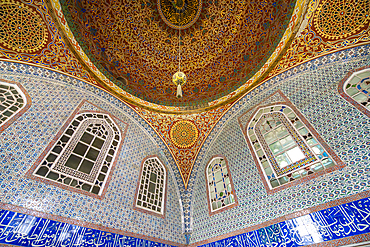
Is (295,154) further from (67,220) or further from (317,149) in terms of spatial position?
(67,220)

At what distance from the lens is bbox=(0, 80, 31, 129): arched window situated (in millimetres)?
3848

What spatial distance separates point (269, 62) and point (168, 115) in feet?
11.4

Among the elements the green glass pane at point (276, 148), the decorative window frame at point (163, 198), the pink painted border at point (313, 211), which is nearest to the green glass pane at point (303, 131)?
the green glass pane at point (276, 148)

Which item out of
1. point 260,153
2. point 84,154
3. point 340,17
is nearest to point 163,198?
point 84,154

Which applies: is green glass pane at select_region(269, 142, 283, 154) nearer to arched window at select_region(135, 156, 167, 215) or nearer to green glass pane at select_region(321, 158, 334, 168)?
green glass pane at select_region(321, 158, 334, 168)

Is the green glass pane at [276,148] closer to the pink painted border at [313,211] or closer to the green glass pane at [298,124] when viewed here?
the green glass pane at [298,124]

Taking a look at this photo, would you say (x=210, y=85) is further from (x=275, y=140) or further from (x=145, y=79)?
(x=275, y=140)

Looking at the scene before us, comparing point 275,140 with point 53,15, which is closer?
point 53,15

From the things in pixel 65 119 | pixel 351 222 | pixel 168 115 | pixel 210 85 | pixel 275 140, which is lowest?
pixel 351 222

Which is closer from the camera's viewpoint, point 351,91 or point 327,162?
point 327,162

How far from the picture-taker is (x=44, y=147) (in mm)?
3990

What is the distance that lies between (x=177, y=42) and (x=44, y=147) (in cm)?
494

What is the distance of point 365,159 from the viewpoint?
3.28 m

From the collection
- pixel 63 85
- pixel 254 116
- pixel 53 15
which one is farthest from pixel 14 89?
pixel 254 116
